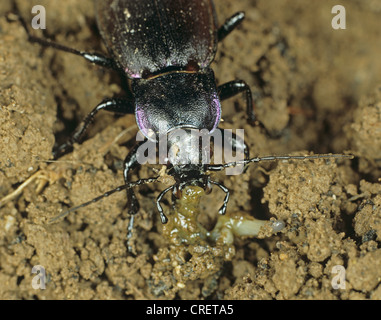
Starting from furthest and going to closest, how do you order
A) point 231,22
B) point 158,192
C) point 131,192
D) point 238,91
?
point 231,22 → point 238,91 → point 158,192 → point 131,192

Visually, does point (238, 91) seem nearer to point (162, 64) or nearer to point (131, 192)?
point (162, 64)

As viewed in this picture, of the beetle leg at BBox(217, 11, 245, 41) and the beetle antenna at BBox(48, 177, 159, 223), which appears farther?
the beetle leg at BBox(217, 11, 245, 41)

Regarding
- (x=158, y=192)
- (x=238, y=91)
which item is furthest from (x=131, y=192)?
(x=238, y=91)

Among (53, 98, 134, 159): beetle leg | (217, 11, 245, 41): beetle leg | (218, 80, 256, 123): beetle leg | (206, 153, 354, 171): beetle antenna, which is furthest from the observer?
(217, 11, 245, 41): beetle leg

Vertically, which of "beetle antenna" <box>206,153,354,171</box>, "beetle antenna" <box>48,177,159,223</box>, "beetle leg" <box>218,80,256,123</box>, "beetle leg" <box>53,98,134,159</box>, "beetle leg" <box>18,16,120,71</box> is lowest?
"beetle antenna" <box>48,177,159,223</box>

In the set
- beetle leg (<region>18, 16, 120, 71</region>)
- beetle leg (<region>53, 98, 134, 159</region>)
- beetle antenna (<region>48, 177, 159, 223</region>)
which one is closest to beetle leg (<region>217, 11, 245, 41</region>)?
beetle leg (<region>18, 16, 120, 71</region>)

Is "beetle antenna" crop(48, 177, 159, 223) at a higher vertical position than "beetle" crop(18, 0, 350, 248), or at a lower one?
lower

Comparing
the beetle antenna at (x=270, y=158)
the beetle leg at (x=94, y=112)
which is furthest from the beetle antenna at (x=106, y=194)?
the beetle leg at (x=94, y=112)

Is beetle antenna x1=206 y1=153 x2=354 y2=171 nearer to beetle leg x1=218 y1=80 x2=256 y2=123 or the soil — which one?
the soil
